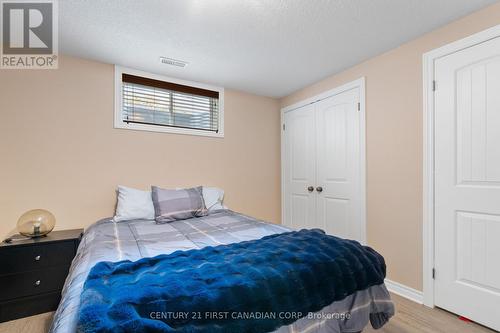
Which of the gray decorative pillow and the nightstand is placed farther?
the gray decorative pillow

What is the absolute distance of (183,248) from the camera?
4.94 ft

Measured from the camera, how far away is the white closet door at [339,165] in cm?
271

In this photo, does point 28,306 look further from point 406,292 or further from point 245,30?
point 406,292

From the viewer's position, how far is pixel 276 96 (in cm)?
379

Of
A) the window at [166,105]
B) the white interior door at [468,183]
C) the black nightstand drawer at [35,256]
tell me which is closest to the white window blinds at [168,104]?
the window at [166,105]

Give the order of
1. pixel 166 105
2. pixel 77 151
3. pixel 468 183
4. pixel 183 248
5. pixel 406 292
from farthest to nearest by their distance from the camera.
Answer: pixel 166 105, pixel 77 151, pixel 406 292, pixel 468 183, pixel 183 248

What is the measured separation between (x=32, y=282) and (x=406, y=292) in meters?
3.19

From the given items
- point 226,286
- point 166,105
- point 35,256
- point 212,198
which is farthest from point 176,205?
point 226,286

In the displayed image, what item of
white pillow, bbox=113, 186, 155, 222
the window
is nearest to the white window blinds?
the window

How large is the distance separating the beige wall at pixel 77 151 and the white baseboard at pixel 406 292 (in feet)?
6.76

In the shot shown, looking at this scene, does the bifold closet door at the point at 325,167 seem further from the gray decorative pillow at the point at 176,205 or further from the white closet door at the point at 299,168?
the gray decorative pillow at the point at 176,205

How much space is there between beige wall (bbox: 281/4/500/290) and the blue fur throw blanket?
3.34 feet

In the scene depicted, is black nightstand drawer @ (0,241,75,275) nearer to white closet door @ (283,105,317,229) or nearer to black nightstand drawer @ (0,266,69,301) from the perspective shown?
black nightstand drawer @ (0,266,69,301)

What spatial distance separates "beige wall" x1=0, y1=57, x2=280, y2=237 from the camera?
7.24ft
